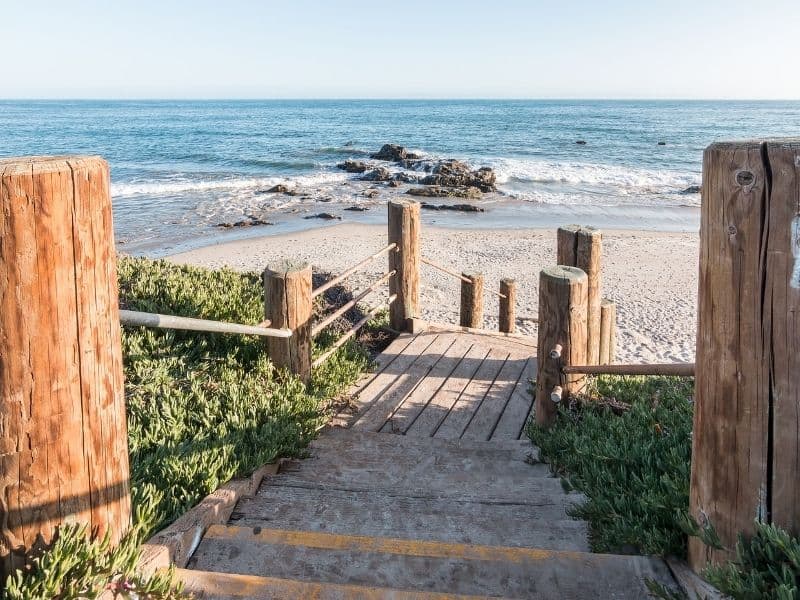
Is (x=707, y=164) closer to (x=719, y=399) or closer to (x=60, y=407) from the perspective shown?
(x=719, y=399)

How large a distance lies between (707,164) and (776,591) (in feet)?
4.00

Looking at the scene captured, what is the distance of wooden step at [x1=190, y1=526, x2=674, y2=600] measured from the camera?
2.38m

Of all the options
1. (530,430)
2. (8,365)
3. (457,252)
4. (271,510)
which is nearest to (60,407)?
(8,365)

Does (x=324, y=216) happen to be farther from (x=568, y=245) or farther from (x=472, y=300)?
(x=568, y=245)

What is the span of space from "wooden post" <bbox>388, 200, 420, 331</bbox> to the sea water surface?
4517 millimetres

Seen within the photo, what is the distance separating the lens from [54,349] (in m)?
1.86

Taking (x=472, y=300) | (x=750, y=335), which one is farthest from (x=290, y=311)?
(x=472, y=300)

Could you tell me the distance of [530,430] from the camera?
4.46m

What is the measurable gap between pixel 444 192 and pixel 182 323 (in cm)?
2259

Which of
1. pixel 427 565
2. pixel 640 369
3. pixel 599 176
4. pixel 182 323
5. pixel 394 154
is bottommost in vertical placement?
pixel 427 565

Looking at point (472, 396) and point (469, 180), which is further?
point (469, 180)

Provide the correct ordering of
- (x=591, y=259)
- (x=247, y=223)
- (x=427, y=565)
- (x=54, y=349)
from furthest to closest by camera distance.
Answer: (x=247, y=223)
(x=591, y=259)
(x=427, y=565)
(x=54, y=349)

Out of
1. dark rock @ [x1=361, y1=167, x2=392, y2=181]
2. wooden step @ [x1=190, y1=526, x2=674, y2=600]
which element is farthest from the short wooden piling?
dark rock @ [x1=361, y1=167, x2=392, y2=181]

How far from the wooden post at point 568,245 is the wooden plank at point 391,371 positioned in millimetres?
1688
